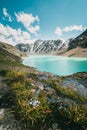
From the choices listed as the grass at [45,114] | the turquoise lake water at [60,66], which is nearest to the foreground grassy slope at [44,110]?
the grass at [45,114]

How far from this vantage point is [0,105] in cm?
736

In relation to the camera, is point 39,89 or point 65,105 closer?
point 65,105

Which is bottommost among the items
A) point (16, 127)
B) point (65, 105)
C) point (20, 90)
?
point (16, 127)

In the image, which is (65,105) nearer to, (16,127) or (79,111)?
(79,111)

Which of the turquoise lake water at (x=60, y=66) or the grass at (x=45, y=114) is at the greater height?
the grass at (x=45, y=114)

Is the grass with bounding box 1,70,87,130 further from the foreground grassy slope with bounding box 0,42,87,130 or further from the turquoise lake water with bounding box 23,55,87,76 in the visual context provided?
the turquoise lake water with bounding box 23,55,87,76

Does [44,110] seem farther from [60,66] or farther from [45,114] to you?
[60,66]

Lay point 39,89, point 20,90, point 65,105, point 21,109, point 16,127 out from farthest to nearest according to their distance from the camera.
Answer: point 39,89 < point 20,90 < point 65,105 < point 21,109 < point 16,127

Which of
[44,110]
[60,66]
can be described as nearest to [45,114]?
[44,110]

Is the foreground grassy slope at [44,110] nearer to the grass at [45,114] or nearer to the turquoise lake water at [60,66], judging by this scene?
the grass at [45,114]

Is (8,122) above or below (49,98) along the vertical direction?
below

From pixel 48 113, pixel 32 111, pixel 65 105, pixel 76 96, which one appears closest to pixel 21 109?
pixel 32 111

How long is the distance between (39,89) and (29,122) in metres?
2.88

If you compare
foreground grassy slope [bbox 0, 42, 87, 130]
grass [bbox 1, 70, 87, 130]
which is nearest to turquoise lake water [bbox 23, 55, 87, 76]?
foreground grassy slope [bbox 0, 42, 87, 130]
